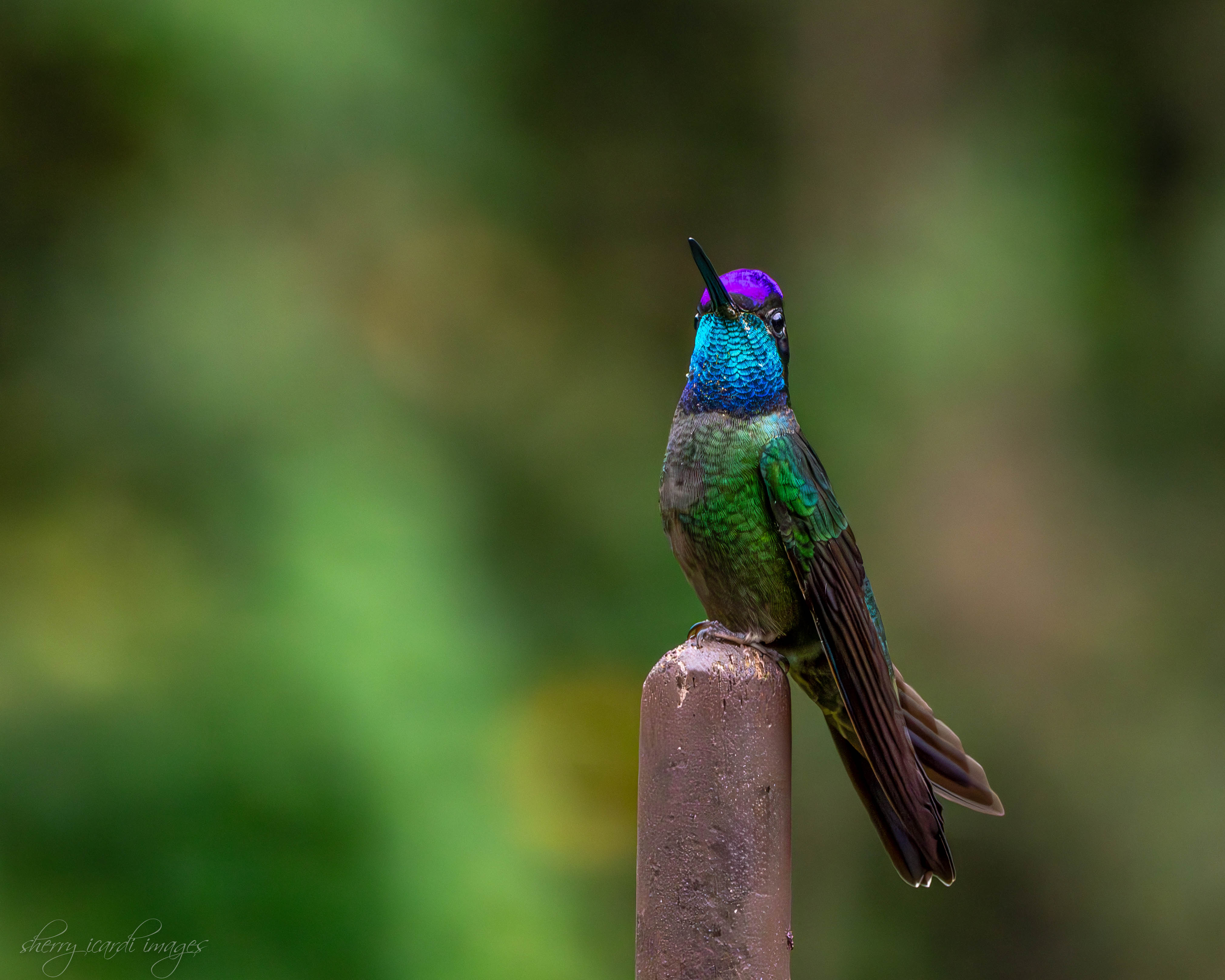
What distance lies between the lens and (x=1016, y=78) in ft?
25.7

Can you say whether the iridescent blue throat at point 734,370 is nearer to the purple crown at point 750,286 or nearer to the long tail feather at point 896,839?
the purple crown at point 750,286

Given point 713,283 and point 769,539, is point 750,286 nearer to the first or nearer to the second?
point 713,283

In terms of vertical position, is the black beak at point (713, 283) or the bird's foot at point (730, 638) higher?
the black beak at point (713, 283)

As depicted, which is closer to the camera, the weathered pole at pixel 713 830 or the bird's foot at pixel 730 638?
the weathered pole at pixel 713 830

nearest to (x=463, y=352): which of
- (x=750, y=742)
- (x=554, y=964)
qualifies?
(x=554, y=964)

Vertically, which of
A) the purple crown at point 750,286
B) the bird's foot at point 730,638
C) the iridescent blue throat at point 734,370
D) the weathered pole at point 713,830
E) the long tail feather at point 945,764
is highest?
the purple crown at point 750,286

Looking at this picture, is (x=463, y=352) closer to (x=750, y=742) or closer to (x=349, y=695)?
(x=349, y=695)

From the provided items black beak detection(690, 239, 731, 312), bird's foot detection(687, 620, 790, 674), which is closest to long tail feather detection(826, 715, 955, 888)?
bird's foot detection(687, 620, 790, 674)

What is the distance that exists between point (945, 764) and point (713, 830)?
0.87 meters

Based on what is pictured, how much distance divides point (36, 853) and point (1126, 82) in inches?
298

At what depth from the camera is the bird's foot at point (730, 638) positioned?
276 centimetres

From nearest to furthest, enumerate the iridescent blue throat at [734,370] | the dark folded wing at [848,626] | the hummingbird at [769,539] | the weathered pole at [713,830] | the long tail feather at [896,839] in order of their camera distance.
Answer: the weathered pole at [713,830] < the dark folded wing at [848,626] < the long tail feather at [896,839] < the hummingbird at [769,539] < the iridescent blue throat at [734,370]
